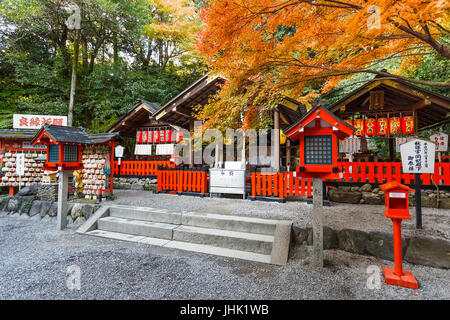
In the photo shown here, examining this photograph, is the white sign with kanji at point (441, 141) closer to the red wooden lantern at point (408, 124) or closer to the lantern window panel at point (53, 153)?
the red wooden lantern at point (408, 124)

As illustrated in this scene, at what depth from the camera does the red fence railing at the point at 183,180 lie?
900 centimetres

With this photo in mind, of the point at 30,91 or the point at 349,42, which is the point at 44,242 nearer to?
the point at 349,42

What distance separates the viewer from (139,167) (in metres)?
12.5

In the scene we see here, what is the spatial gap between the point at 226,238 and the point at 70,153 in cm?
Answer: 545

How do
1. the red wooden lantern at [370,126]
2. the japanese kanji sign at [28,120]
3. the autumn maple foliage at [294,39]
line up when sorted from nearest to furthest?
the autumn maple foliage at [294,39], the red wooden lantern at [370,126], the japanese kanji sign at [28,120]

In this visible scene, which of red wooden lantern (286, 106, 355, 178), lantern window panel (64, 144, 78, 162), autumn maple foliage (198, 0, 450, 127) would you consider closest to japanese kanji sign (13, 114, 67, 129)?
lantern window panel (64, 144, 78, 162)

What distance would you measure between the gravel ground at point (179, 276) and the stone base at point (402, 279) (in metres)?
0.09

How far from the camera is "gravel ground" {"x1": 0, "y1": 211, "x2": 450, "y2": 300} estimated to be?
310 cm

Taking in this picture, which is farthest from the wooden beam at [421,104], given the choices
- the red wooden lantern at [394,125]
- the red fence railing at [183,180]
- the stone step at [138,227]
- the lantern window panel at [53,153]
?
the lantern window panel at [53,153]

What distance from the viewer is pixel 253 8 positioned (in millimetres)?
4156

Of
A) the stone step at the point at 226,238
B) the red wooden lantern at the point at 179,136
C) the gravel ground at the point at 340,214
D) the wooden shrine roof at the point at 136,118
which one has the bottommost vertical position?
the stone step at the point at 226,238

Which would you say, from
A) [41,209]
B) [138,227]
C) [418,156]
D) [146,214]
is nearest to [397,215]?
[418,156]

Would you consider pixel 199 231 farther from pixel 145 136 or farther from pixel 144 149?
pixel 145 136

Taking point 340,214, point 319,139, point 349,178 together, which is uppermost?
point 319,139
